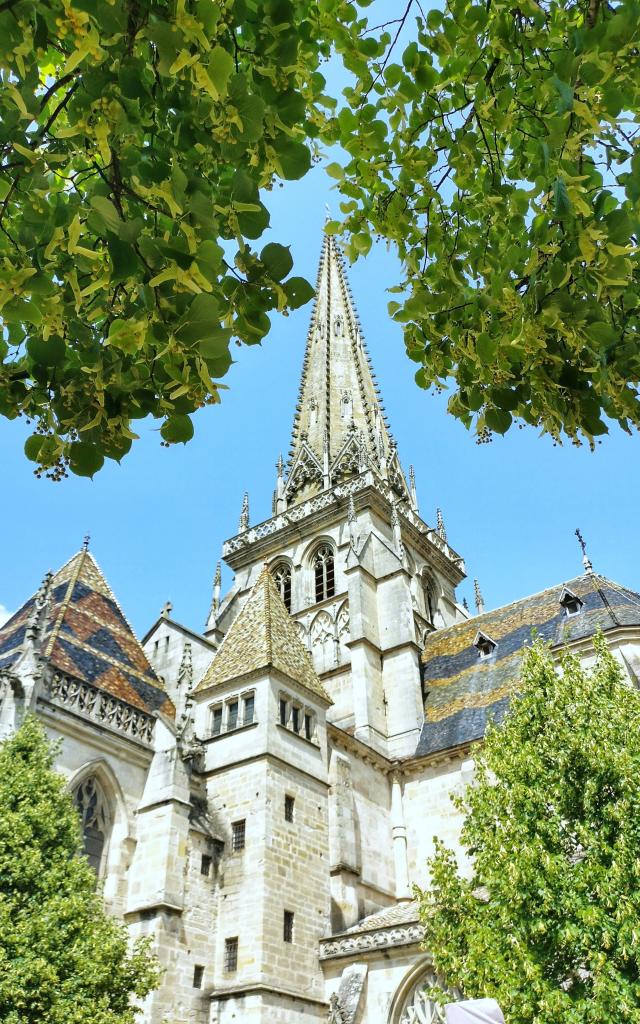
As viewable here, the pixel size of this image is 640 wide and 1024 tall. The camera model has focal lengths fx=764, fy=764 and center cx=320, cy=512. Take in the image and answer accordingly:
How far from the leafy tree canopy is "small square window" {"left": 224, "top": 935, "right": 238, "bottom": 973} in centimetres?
1418

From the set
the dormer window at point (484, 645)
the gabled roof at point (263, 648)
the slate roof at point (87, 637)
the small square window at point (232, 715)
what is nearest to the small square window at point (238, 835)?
the small square window at point (232, 715)

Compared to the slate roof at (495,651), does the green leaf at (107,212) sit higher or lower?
lower

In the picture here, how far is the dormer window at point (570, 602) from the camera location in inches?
936

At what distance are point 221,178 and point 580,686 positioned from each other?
35.4ft

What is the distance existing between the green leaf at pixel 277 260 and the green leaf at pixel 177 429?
2.30ft

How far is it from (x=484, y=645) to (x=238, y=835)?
1224cm

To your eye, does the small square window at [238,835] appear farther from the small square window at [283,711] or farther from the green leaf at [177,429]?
the green leaf at [177,429]

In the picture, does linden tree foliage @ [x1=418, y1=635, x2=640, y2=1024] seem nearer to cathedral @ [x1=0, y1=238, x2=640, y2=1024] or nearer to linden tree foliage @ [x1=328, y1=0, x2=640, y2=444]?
cathedral @ [x1=0, y1=238, x2=640, y2=1024]

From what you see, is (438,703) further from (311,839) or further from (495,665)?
(311,839)

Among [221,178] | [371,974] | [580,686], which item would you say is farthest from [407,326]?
[371,974]

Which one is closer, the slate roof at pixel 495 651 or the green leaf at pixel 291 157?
the green leaf at pixel 291 157

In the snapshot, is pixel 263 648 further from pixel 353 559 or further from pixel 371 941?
pixel 353 559

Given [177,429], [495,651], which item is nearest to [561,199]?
[177,429]

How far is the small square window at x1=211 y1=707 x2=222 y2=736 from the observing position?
719 inches
